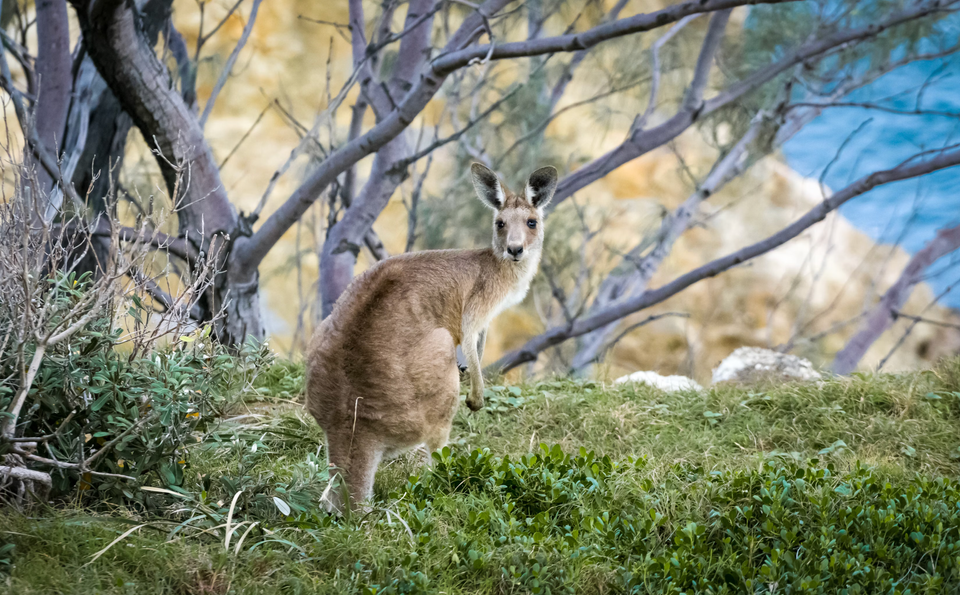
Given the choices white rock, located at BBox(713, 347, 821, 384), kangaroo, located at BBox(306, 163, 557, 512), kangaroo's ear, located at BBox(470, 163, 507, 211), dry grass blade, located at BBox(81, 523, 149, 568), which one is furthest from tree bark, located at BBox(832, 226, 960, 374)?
dry grass blade, located at BBox(81, 523, 149, 568)

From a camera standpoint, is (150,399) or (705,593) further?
(150,399)

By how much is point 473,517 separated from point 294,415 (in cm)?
167

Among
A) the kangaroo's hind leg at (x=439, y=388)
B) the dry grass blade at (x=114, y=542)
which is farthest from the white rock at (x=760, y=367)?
the dry grass blade at (x=114, y=542)

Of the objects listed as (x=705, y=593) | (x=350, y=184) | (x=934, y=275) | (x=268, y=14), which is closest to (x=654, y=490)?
(x=705, y=593)

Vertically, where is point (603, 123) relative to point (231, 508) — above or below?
above

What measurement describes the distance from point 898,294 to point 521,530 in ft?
25.1

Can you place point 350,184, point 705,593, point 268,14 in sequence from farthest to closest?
point 268,14
point 350,184
point 705,593

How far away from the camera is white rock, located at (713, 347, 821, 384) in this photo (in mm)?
5320

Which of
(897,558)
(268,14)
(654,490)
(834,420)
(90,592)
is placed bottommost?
(90,592)

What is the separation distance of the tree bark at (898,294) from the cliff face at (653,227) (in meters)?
0.45

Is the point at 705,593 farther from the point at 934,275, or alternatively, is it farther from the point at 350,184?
the point at 934,275

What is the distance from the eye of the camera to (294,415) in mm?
4070

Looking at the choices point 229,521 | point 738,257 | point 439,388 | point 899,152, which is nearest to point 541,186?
point 439,388

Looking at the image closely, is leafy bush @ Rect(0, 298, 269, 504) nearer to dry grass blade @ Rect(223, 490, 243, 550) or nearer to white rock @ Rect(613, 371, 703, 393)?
dry grass blade @ Rect(223, 490, 243, 550)
